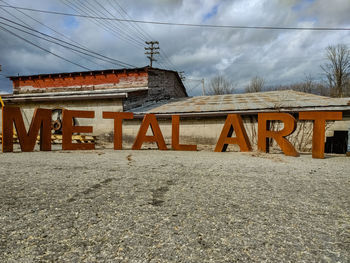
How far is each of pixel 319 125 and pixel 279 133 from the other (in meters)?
1.35

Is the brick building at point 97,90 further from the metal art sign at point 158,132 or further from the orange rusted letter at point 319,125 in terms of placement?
the orange rusted letter at point 319,125

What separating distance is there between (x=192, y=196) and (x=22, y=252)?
2148mm

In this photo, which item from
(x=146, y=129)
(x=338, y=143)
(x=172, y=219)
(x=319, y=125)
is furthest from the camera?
(x=338, y=143)

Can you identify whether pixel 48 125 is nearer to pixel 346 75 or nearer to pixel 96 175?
pixel 96 175

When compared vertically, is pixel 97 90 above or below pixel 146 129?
above

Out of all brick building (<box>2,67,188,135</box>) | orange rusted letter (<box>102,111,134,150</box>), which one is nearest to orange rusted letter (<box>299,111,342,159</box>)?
orange rusted letter (<box>102,111,134,150</box>)

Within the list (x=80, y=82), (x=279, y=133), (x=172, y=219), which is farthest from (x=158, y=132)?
(x=80, y=82)

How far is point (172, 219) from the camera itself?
2.37 meters

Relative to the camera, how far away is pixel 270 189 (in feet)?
11.8

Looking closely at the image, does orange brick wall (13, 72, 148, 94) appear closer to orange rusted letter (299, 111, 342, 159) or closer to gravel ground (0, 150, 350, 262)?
orange rusted letter (299, 111, 342, 159)

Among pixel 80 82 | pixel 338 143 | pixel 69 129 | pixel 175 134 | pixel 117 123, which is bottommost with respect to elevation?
pixel 338 143

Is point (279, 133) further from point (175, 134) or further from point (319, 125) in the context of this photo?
point (175, 134)

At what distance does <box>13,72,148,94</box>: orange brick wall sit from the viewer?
1692 cm

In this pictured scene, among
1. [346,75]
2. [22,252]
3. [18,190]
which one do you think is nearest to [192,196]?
[22,252]
